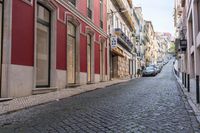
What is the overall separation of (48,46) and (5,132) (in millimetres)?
10130

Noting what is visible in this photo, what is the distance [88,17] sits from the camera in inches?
891

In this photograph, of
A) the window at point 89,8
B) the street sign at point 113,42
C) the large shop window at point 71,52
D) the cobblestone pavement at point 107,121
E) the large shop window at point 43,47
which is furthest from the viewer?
the street sign at point 113,42

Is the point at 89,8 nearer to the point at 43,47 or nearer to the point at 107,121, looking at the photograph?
the point at 43,47

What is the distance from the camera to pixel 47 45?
1534 centimetres

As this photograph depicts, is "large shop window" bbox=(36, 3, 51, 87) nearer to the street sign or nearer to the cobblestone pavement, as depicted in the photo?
the cobblestone pavement

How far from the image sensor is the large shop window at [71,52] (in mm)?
18406

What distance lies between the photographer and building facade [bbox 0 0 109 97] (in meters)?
11.2

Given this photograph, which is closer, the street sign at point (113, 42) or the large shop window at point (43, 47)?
the large shop window at point (43, 47)

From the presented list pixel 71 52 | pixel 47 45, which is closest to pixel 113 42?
pixel 71 52

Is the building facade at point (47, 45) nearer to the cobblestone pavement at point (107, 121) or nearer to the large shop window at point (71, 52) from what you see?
the large shop window at point (71, 52)

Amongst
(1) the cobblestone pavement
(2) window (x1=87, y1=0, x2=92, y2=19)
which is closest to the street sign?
(2) window (x1=87, y1=0, x2=92, y2=19)

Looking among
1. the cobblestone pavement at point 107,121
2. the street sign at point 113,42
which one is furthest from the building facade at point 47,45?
the street sign at point 113,42

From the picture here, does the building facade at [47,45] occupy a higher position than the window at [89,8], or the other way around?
the window at [89,8]

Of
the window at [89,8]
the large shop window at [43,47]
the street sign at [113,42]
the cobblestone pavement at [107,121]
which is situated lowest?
the cobblestone pavement at [107,121]
